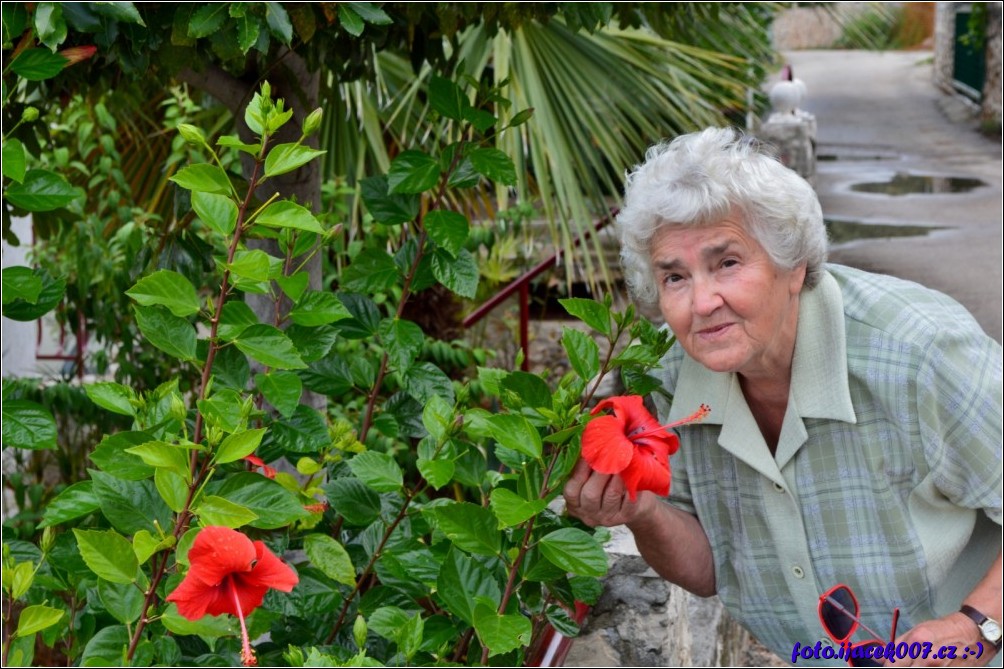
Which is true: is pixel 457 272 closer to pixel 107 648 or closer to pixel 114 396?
pixel 114 396

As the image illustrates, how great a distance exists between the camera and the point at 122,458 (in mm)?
1146

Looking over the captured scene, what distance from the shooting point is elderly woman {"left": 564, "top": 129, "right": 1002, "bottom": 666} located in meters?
1.53

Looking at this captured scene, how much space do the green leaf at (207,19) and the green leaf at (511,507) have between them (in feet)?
2.14

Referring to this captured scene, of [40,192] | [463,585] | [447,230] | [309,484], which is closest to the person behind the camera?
[463,585]

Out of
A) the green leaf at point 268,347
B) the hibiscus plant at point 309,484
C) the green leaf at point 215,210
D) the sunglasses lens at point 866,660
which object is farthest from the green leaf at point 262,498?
the sunglasses lens at point 866,660

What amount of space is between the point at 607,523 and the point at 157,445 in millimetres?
591

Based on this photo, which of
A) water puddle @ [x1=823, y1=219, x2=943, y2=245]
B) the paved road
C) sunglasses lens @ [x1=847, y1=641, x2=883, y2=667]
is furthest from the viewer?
water puddle @ [x1=823, y1=219, x2=943, y2=245]

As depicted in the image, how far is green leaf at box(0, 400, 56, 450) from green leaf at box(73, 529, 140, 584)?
0.27m

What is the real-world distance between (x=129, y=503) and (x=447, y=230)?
0.53 metres

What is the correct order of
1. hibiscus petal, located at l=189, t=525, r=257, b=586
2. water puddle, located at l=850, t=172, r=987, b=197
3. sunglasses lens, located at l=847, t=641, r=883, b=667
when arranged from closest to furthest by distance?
hibiscus petal, located at l=189, t=525, r=257, b=586 < sunglasses lens, located at l=847, t=641, r=883, b=667 < water puddle, located at l=850, t=172, r=987, b=197

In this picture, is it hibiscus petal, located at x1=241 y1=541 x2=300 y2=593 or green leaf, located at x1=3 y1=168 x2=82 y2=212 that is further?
green leaf, located at x1=3 y1=168 x2=82 y2=212

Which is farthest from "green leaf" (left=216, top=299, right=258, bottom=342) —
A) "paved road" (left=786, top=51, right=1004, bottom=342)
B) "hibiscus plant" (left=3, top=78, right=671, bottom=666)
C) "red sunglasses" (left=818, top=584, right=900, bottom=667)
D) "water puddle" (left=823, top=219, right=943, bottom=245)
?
"water puddle" (left=823, top=219, right=943, bottom=245)

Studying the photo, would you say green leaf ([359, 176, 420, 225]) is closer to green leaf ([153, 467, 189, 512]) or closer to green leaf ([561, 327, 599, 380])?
green leaf ([561, 327, 599, 380])

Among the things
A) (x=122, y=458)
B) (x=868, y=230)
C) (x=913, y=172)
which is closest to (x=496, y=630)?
(x=122, y=458)
